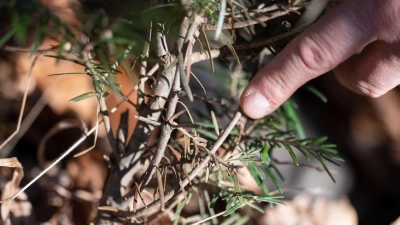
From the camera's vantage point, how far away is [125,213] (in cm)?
49

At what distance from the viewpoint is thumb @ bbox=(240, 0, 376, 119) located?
1.46 feet

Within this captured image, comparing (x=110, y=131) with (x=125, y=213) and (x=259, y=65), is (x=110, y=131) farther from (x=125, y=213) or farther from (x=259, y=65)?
(x=259, y=65)

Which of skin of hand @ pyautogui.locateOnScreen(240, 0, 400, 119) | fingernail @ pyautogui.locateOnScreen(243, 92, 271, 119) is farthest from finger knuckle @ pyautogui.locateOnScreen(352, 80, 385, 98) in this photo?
fingernail @ pyautogui.locateOnScreen(243, 92, 271, 119)

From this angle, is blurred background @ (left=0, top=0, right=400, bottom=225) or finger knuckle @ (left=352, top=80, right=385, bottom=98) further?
blurred background @ (left=0, top=0, right=400, bottom=225)

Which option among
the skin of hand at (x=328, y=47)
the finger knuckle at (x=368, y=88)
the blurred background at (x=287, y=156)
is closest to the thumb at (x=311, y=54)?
the skin of hand at (x=328, y=47)

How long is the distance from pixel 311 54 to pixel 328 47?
0.02m

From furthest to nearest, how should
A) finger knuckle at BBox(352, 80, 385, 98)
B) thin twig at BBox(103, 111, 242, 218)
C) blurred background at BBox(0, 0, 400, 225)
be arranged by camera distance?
1. blurred background at BBox(0, 0, 400, 225)
2. finger knuckle at BBox(352, 80, 385, 98)
3. thin twig at BBox(103, 111, 242, 218)

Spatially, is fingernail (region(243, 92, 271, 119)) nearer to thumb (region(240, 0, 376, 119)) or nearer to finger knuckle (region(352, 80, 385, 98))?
thumb (region(240, 0, 376, 119))

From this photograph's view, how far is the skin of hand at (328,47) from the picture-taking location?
0.44 m

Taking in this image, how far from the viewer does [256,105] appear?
0.47 m

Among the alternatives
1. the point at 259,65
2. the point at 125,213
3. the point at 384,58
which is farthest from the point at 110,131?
the point at 384,58

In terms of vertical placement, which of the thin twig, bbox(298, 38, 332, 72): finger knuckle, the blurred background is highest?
bbox(298, 38, 332, 72): finger knuckle

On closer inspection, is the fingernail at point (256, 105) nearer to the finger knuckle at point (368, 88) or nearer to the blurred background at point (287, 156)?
the finger knuckle at point (368, 88)

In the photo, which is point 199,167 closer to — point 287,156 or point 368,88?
point 368,88
